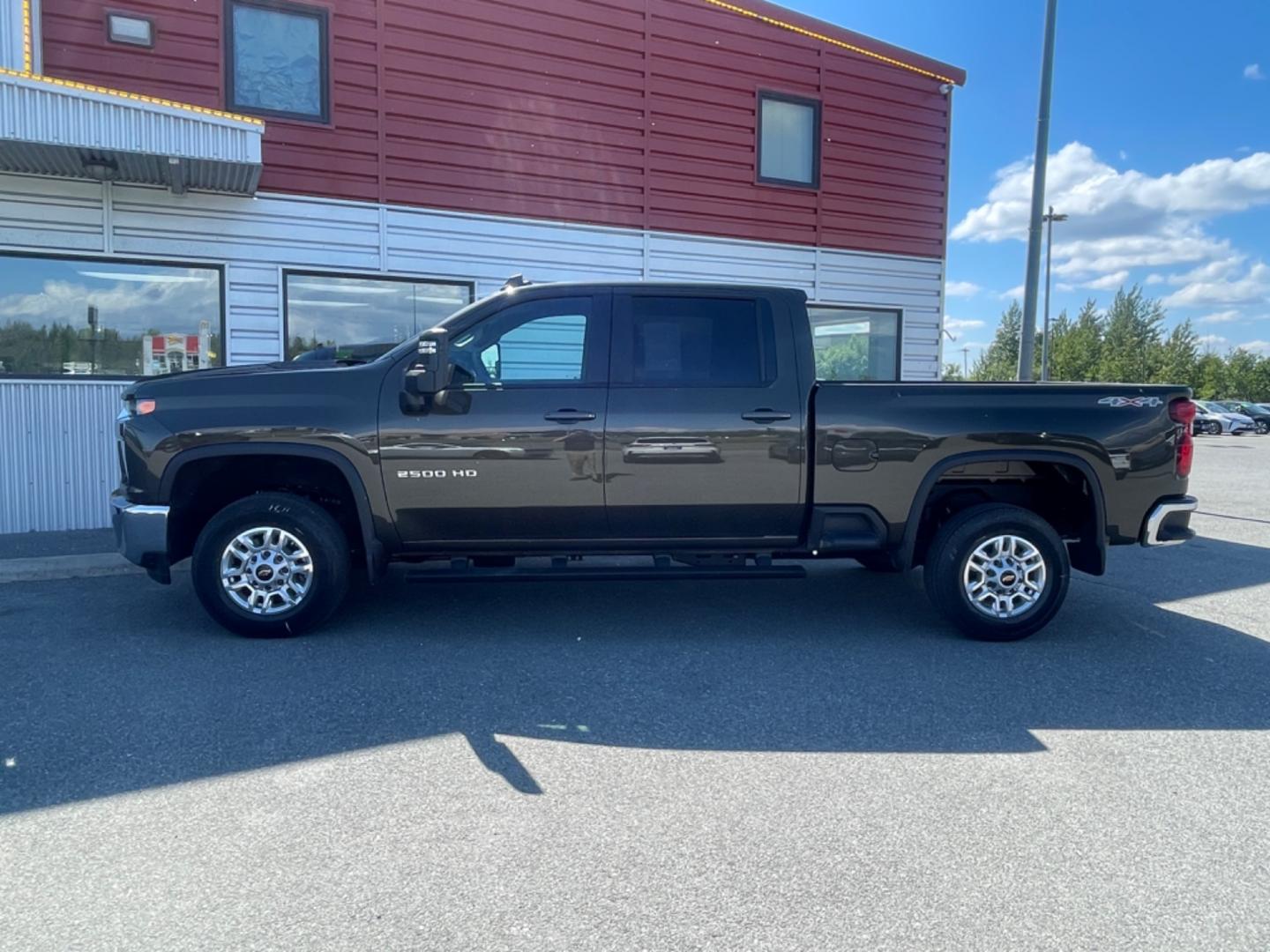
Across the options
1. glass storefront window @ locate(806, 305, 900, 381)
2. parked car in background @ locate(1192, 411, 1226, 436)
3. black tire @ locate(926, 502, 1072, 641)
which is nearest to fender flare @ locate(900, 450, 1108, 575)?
black tire @ locate(926, 502, 1072, 641)

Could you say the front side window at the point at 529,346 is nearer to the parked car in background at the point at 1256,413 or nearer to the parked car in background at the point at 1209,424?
the parked car in background at the point at 1209,424

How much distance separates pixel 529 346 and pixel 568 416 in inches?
21.3

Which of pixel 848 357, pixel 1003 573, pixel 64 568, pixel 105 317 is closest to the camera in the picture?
pixel 1003 573

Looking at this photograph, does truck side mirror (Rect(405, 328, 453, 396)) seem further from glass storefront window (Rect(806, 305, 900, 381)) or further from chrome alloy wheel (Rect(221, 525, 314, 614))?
glass storefront window (Rect(806, 305, 900, 381))

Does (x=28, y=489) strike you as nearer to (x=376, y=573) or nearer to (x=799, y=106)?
(x=376, y=573)

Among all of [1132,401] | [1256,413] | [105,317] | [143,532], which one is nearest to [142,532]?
[143,532]

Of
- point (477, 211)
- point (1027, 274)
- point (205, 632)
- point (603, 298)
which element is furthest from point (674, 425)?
point (1027, 274)

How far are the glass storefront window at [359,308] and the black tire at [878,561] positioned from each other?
16.4 ft

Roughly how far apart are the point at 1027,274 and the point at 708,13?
4.67m

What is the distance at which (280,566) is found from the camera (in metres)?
5.36

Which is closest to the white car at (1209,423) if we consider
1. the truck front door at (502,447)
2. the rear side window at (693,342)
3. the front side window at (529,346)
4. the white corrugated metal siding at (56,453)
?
the rear side window at (693,342)

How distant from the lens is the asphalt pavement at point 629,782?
2.75m

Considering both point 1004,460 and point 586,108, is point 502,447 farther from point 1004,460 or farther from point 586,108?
point 586,108

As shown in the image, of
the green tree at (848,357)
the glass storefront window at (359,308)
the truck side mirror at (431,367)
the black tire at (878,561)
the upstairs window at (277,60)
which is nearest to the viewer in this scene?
the truck side mirror at (431,367)
